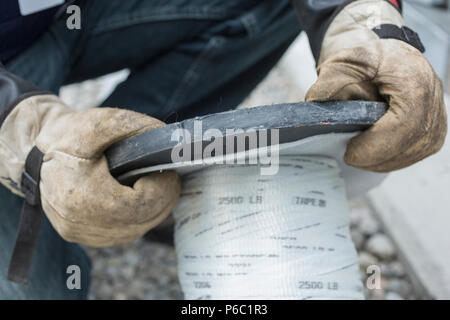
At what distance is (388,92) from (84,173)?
53cm

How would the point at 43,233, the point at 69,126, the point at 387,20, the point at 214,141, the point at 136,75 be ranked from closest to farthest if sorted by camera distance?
the point at 214,141, the point at 69,126, the point at 387,20, the point at 43,233, the point at 136,75

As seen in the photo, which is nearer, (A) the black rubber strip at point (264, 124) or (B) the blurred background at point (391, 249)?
(A) the black rubber strip at point (264, 124)

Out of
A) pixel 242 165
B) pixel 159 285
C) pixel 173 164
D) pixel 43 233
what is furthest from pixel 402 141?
pixel 159 285

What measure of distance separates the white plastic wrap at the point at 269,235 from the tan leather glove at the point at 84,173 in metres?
0.09

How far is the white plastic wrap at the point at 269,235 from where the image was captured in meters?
0.92

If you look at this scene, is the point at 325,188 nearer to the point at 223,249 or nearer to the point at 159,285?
the point at 223,249

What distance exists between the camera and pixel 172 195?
962 millimetres

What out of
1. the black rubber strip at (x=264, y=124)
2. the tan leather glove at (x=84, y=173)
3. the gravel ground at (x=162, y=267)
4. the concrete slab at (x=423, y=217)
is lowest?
the gravel ground at (x=162, y=267)

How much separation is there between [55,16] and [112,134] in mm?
545

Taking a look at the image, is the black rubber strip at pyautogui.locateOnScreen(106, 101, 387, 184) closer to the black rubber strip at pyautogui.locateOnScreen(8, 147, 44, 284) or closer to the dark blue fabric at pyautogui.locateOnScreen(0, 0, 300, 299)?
the black rubber strip at pyautogui.locateOnScreen(8, 147, 44, 284)

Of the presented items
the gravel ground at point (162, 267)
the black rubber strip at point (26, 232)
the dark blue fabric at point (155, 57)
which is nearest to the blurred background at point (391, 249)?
the gravel ground at point (162, 267)

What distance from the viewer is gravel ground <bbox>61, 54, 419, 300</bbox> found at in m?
1.54

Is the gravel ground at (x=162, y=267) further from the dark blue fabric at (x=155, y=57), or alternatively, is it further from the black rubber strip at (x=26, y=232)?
the black rubber strip at (x=26, y=232)

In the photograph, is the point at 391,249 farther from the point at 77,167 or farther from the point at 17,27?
the point at 17,27
